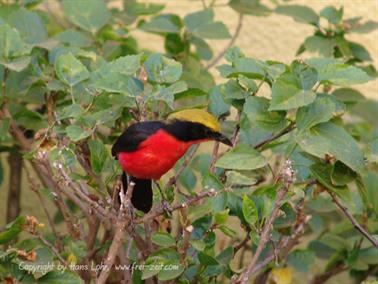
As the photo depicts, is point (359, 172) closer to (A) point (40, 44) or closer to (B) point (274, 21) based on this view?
(A) point (40, 44)

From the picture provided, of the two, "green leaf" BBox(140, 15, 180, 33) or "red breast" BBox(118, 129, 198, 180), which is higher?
"red breast" BBox(118, 129, 198, 180)

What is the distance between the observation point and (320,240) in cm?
256

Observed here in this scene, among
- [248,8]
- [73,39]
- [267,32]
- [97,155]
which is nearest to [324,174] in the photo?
[97,155]

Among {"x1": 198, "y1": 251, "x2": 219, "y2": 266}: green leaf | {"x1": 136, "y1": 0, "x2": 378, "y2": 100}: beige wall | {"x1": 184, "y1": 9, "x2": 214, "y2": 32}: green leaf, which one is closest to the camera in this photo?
{"x1": 198, "y1": 251, "x2": 219, "y2": 266}: green leaf

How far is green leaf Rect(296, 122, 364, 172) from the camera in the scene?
1.81m

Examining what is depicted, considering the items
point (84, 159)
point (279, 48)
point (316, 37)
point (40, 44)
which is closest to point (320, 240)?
point (316, 37)

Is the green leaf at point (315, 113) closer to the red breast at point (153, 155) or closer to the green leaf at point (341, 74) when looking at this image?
the green leaf at point (341, 74)

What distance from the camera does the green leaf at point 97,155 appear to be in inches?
79.7


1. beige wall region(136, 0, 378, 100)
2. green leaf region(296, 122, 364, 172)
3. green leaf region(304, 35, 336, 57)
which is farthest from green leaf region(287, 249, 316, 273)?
beige wall region(136, 0, 378, 100)

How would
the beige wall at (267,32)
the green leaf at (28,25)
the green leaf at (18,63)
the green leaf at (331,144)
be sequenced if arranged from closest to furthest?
the green leaf at (331,144), the green leaf at (18,63), the green leaf at (28,25), the beige wall at (267,32)

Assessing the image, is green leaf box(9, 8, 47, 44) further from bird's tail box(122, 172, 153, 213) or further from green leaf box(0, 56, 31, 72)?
bird's tail box(122, 172, 153, 213)

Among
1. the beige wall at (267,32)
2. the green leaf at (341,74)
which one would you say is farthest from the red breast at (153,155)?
the beige wall at (267,32)

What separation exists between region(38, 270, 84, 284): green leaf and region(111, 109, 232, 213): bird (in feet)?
0.95

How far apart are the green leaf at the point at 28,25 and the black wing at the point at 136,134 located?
2.00 feet
